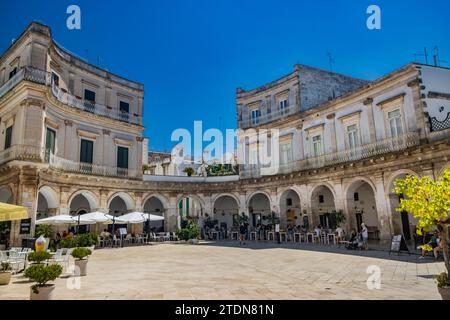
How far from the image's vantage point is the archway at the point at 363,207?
19016 mm

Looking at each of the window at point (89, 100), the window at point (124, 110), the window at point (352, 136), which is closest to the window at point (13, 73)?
the window at point (89, 100)

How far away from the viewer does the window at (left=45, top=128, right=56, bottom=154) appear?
720 inches

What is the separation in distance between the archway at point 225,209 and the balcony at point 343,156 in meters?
3.42

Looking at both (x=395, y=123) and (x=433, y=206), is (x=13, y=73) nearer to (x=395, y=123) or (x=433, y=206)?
(x=433, y=206)

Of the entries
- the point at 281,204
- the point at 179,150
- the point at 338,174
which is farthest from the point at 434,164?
the point at 179,150

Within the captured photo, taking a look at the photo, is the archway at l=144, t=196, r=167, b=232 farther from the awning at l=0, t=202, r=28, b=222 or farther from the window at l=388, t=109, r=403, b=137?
the window at l=388, t=109, r=403, b=137

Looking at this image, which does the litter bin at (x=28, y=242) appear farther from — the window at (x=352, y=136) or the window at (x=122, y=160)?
the window at (x=352, y=136)

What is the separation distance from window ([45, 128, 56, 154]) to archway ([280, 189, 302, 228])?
1539 cm

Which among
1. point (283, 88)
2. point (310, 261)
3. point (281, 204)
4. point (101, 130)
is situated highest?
point (283, 88)

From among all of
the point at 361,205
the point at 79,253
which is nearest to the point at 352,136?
the point at 361,205

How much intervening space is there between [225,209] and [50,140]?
15.3 meters
